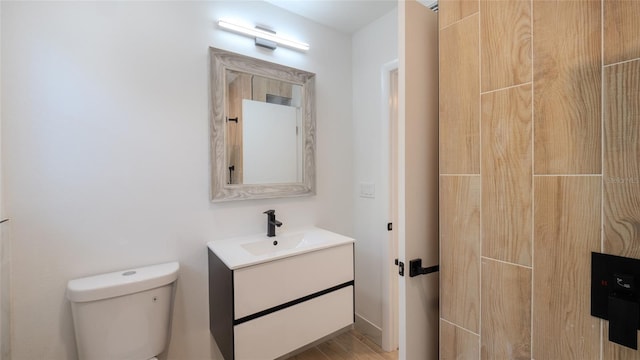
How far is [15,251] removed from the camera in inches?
46.8

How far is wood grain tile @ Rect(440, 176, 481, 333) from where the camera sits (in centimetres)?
91

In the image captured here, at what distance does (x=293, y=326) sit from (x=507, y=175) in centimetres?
124

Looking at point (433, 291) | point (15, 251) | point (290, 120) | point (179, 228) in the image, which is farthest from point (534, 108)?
point (15, 251)

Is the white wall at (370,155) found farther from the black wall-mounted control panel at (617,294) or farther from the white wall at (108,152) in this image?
the black wall-mounted control panel at (617,294)

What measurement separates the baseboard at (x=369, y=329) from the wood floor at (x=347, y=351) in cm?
4

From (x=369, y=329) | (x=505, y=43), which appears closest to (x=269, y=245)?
(x=369, y=329)

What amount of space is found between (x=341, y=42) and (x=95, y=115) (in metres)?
1.75

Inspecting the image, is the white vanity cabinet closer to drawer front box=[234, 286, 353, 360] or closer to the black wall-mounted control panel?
drawer front box=[234, 286, 353, 360]

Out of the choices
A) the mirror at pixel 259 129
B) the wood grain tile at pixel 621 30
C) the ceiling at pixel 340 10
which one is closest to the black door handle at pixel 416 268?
the wood grain tile at pixel 621 30

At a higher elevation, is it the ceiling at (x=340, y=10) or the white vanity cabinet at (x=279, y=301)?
the ceiling at (x=340, y=10)

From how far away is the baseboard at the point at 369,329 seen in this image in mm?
2057

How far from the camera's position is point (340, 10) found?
1.92m

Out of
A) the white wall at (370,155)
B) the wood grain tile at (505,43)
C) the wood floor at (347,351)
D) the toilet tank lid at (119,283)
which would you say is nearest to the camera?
the wood grain tile at (505,43)

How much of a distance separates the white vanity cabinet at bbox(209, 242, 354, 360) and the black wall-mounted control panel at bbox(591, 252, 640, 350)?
3.69 ft
